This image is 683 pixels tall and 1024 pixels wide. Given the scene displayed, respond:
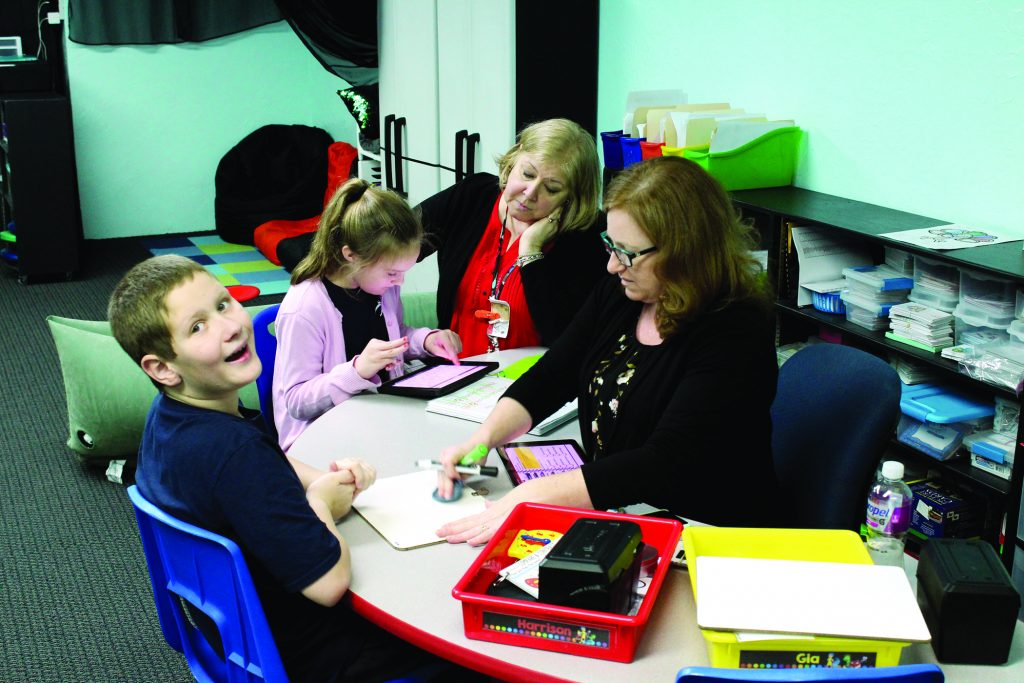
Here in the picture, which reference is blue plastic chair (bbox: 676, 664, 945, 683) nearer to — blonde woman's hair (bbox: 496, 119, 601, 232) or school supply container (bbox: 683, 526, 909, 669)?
school supply container (bbox: 683, 526, 909, 669)

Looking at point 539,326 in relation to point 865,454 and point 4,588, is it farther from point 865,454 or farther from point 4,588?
point 4,588

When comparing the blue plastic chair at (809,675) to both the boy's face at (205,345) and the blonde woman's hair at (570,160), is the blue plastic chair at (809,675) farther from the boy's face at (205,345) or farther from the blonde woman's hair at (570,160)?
the blonde woman's hair at (570,160)

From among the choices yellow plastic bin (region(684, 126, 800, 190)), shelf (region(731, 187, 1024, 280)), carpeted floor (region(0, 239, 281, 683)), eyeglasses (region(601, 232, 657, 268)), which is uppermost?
yellow plastic bin (region(684, 126, 800, 190))

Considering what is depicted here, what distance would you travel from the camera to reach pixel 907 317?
2480 millimetres

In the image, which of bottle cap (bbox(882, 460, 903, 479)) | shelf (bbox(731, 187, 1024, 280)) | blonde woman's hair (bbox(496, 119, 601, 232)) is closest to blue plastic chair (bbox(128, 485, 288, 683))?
bottle cap (bbox(882, 460, 903, 479))

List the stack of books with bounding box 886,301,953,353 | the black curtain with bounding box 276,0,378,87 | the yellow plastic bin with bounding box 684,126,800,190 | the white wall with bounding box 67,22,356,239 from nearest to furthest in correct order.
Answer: the stack of books with bounding box 886,301,953,353
the yellow plastic bin with bounding box 684,126,800,190
the black curtain with bounding box 276,0,378,87
the white wall with bounding box 67,22,356,239

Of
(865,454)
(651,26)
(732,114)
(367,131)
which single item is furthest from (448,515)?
(367,131)

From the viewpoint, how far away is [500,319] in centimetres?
275

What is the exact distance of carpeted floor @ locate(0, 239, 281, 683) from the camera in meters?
2.51

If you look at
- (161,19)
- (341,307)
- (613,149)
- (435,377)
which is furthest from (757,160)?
(161,19)

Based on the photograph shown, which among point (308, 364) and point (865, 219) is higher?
point (865, 219)

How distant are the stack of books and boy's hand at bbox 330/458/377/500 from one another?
4.71 feet

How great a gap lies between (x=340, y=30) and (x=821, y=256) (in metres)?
3.03

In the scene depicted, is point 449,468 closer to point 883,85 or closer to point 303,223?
point 883,85
